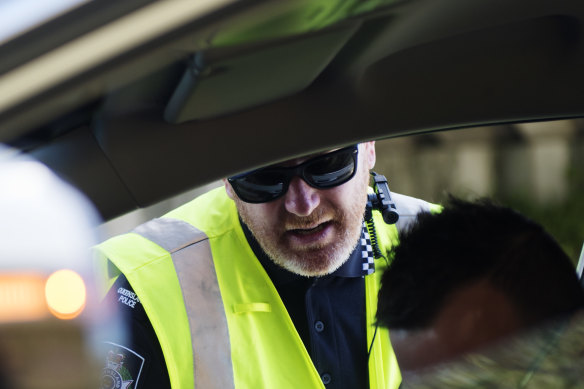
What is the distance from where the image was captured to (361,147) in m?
2.19

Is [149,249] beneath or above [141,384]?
above

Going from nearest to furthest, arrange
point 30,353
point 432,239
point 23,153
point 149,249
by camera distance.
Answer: point 30,353 → point 23,153 → point 432,239 → point 149,249

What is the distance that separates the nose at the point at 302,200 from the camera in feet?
7.13

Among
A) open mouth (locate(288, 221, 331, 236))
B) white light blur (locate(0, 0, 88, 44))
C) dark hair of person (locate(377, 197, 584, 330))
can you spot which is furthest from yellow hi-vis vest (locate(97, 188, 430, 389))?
white light blur (locate(0, 0, 88, 44))

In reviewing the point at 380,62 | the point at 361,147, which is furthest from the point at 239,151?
the point at 361,147

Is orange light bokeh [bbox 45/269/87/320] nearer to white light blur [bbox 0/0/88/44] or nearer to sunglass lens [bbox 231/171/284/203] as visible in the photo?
white light blur [bbox 0/0/88/44]

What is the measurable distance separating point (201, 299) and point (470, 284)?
3.66 ft

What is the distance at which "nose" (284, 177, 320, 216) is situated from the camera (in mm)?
2172

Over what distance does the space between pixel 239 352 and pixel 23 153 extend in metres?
1.30

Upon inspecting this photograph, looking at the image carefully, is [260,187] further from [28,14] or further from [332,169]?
[28,14]

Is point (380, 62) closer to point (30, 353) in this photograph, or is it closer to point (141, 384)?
point (30, 353)

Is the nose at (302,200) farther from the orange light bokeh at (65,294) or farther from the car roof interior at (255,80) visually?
the orange light bokeh at (65,294)

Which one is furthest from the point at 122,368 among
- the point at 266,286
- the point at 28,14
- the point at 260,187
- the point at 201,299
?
the point at 28,14

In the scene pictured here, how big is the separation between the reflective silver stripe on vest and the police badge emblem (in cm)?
16
